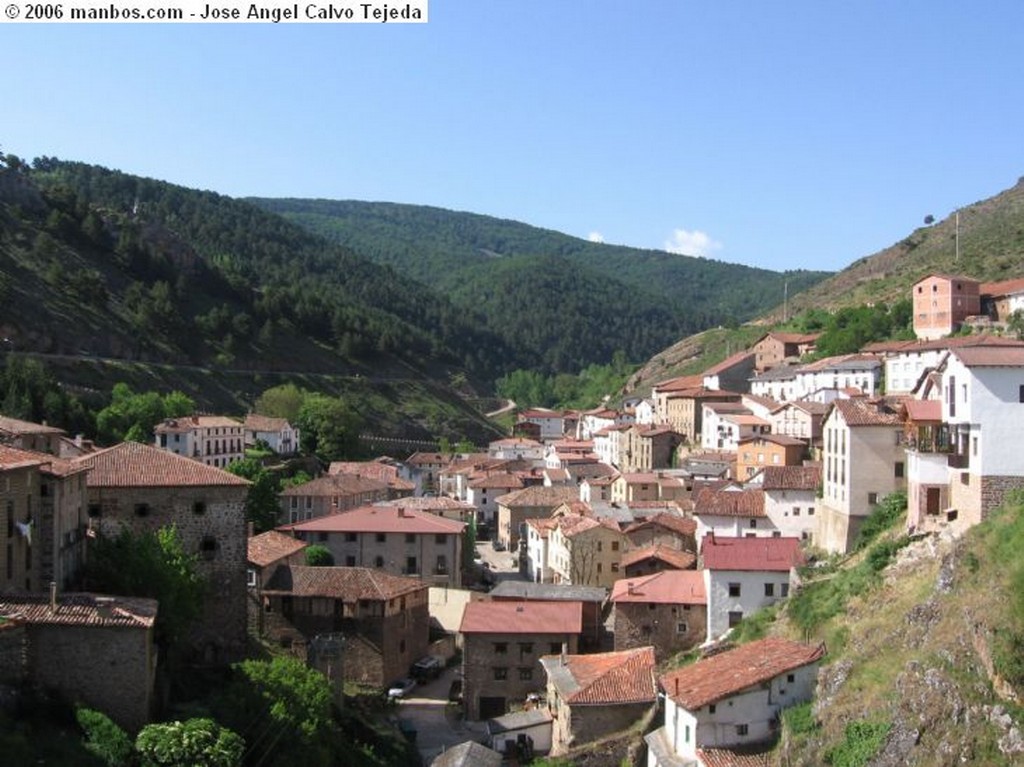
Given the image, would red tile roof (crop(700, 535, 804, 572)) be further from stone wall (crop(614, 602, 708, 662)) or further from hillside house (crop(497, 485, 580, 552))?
hillside house (crop(497, 485, 580, 552))

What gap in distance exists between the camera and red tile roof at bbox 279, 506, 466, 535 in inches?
2127

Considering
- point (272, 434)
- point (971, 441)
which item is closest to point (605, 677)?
point (971, 441)

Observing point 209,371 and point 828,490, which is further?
point 209,371

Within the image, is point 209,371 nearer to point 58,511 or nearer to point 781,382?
point 781,382

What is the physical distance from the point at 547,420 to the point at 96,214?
55177 mm

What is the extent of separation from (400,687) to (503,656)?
465 cm

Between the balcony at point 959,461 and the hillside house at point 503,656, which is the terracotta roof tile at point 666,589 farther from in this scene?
the balcony at point 959,461

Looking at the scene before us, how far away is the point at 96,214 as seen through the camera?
125375 millimetres

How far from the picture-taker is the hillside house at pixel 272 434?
294 feet

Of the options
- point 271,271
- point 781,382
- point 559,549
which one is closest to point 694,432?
point 781,382

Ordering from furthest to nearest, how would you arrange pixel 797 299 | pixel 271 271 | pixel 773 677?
pixel 271 271
pixel 797 299
pixel 773 677

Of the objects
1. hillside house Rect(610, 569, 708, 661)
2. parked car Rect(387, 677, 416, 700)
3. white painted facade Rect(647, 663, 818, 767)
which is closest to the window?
parked car Rect(387, 677, 416, 700)

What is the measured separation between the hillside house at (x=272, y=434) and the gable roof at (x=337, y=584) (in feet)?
150

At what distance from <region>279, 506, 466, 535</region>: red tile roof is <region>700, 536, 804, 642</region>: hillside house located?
1732 centimetres
